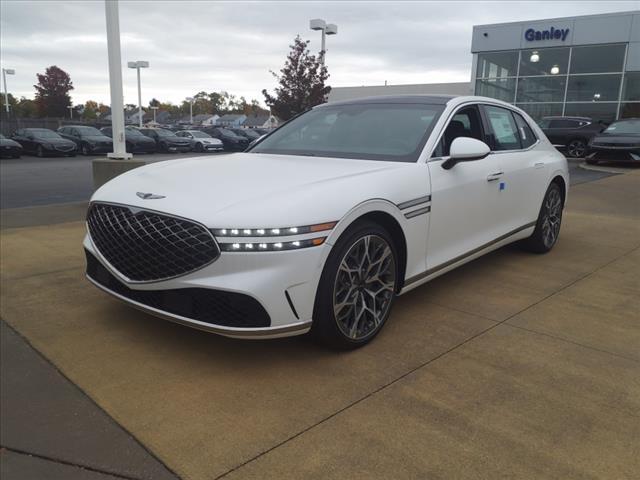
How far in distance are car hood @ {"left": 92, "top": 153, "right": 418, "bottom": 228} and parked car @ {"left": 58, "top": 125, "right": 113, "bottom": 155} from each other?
2237 centimetres

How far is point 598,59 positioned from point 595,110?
2402mm

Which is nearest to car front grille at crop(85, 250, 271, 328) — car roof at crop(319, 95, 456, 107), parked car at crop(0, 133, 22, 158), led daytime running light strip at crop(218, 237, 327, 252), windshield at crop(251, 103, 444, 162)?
led daytime running light strip at crop(218, 237, 327, 252)

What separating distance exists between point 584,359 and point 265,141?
2.96m

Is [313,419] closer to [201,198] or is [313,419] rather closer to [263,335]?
[263,335]

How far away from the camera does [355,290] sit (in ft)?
10.6

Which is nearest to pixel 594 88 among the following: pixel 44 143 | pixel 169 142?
pixel 169 142

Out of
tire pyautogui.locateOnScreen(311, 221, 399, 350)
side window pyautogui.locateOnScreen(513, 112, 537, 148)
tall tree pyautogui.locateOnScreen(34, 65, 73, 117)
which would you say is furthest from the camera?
tall tree pyautogui.locateOnScreen(34, 65, 73, 117)

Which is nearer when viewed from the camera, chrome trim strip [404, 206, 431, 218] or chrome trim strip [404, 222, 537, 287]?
chrome trim strip [404, 206, 431, 218]

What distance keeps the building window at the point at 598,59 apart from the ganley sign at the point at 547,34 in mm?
893

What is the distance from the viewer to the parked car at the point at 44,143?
22.7 m

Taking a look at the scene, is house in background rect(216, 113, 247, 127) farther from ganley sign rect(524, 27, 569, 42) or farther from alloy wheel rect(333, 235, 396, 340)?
alloy wheel rect(333, 235, 396, 340)

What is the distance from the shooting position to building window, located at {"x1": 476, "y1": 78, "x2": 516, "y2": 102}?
93.7 ft

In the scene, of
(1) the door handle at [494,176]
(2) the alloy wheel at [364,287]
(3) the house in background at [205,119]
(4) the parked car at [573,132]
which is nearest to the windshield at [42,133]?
(4) the parked car at [573,132]

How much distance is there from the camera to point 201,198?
3.01m
